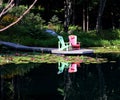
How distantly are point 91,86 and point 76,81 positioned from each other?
2.73 ft

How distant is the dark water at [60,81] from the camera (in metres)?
9.49

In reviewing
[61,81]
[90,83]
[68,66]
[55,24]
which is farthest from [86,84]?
[55,24]

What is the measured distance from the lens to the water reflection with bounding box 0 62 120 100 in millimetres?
9516

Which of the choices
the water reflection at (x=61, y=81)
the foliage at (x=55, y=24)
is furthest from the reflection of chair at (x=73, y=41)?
the foliage at (x=55, y=24)

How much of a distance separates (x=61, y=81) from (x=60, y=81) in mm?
33

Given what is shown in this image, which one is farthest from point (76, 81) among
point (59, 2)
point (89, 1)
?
point (59, 2)

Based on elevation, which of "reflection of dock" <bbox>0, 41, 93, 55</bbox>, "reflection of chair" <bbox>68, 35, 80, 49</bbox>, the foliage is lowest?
"reflection of dock" <bbox>0, 41, 93, 55</bbox>

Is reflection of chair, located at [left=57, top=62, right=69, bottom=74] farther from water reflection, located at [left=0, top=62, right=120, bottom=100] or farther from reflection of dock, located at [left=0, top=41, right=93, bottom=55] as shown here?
reflection of dock, located at [left=0, top=41, right=93, bottom=55]

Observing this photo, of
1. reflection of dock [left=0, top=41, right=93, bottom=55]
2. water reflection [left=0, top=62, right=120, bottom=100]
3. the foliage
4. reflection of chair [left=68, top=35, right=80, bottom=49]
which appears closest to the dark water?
water reflection [left=0, top=62, right=120, bottom=100]

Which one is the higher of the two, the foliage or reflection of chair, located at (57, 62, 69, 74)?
the foliage

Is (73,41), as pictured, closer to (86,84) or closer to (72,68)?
(72,68)

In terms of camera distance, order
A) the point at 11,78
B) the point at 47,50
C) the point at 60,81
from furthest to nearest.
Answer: the point at 47,50
the point at 11,78
the point at 60,81

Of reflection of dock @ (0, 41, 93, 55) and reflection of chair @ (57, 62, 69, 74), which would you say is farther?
reflection of dock @ (0, 41, 93, 55)

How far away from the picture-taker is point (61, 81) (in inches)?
450
